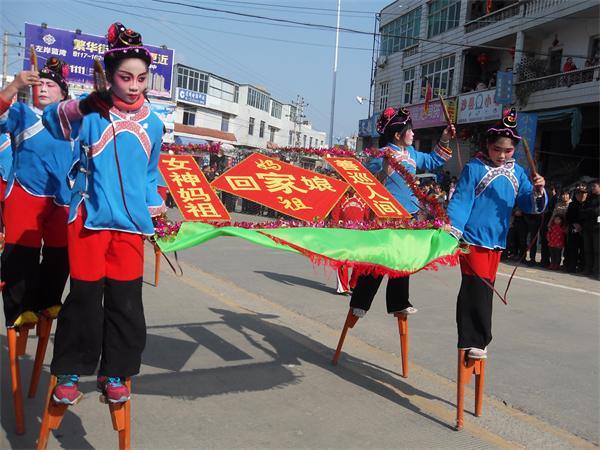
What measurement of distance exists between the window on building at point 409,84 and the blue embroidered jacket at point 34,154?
24.7 metres

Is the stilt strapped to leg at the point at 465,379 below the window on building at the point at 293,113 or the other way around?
below

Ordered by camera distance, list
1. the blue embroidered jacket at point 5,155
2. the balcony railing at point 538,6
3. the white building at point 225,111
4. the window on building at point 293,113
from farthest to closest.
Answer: the window on building at point 293,113
the white building at point 225,111
the balcony railing at point 538,6
the blue embroidered jacket at point 5,155

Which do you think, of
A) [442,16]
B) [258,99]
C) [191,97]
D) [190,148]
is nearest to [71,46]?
[442,16]

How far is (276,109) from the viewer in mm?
72125

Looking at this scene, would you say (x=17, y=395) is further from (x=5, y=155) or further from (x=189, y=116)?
(x=189, y=116)

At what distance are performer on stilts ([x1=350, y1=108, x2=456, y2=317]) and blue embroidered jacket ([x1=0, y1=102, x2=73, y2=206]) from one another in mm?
2124

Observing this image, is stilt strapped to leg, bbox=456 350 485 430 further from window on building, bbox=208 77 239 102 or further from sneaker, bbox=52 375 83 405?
window on building, bbox=208 77 239 102

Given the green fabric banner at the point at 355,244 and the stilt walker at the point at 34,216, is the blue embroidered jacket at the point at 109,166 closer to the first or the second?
the green fabric banner at the point at 355,244

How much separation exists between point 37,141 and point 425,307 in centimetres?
480

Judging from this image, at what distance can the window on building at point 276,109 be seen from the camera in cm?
7038

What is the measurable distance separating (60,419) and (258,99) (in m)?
64.7

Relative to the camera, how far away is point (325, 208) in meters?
3.41

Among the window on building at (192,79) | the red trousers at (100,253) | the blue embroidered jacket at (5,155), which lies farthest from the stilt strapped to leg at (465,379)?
the window on building at (192,79)

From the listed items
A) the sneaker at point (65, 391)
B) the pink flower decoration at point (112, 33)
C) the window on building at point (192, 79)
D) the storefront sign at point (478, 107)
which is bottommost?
the sneaker at point (65, 391)
